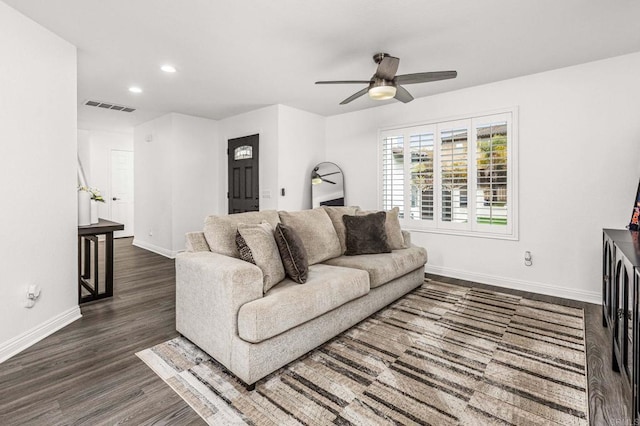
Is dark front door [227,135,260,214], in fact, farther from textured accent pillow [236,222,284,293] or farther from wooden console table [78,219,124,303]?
textured accent pillow [236,222,284,293]

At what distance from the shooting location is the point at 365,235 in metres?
3.47

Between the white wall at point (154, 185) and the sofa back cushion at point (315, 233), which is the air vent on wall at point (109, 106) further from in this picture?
the sofa back cushion at point (315, 233)

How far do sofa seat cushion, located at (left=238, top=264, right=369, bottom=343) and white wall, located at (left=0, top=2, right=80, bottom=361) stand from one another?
180cm

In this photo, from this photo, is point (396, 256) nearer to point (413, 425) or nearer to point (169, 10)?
point (413, 425)

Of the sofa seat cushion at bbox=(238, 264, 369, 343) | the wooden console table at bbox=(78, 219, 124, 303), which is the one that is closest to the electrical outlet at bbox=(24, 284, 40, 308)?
the wooden console table at bbox=(78, 219, 124, 303)

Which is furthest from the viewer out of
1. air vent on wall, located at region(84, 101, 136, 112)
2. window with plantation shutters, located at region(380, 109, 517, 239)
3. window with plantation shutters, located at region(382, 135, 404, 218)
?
air vent on wall, located at region(84, 101, 136, 112)

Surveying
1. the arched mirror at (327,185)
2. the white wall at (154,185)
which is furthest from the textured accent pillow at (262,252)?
the white wall at (154,185)

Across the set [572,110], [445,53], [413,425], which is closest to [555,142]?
[572,110]

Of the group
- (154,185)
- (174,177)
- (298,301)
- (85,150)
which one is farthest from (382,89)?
(85,150)

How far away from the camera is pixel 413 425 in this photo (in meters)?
1.59

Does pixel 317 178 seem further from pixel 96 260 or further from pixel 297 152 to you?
pixel 96 260

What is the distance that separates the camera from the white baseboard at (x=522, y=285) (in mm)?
3426

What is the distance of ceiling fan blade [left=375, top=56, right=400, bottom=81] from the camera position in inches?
103

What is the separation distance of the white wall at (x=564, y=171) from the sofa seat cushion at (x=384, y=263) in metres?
1.17
